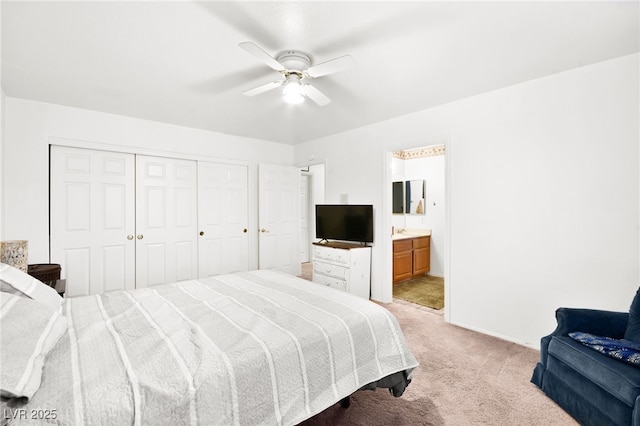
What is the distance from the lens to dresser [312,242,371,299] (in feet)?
12.8

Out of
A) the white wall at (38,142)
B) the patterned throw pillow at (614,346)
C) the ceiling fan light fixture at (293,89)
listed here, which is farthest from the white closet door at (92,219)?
the patterned throw pillow at (614,346)

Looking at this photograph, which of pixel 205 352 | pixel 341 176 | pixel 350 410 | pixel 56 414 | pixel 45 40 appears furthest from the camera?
pixel 341 176

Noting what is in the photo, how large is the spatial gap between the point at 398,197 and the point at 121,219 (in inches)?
180

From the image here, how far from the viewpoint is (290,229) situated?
5242 millimetres

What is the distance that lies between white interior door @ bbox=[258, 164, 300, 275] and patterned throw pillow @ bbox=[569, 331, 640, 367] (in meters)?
3.91

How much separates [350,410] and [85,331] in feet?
5.15

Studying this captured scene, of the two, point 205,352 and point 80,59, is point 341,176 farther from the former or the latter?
point 205,352

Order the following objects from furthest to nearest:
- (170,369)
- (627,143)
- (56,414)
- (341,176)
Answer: (341,176)
(627,143)
(170,369)
(56,414)

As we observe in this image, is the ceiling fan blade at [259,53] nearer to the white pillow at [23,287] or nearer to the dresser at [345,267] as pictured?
the white pillow at [23,287]

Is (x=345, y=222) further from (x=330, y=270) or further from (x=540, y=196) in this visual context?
(x=540, y=196)

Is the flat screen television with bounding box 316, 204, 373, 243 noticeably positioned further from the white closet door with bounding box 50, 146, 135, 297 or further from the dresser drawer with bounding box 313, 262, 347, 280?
the white closet door with bounding box 50, 146, 135, 297

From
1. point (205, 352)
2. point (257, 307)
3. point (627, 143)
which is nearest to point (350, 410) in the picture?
point (257, 307)

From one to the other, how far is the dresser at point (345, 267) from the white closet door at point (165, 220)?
6.09 ft

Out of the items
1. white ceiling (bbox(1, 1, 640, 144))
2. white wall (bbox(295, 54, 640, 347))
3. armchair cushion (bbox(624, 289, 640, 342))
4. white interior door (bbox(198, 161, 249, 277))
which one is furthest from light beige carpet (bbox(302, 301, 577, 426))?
white interior door (bbox(198, 161, 249, 277))
